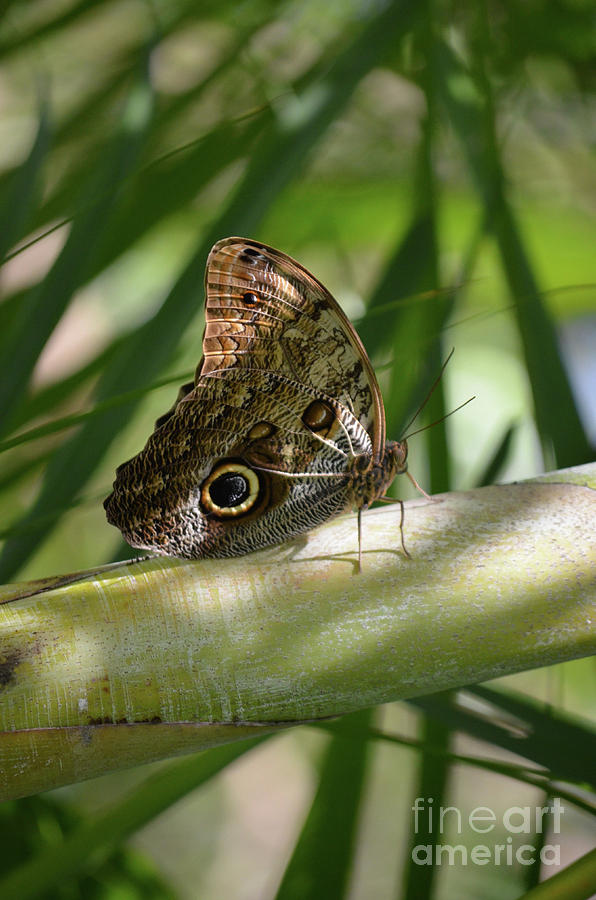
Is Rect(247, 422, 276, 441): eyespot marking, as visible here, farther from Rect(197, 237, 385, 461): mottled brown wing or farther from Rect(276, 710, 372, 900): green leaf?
Rect(276, 710, 372, 900): green leaf

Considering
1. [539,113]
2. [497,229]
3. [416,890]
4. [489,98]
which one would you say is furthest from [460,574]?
[539,113]

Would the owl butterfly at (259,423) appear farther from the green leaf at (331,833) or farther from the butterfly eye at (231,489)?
the green leaf at (331,833)

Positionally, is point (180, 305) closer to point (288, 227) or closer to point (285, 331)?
point (285, 331)

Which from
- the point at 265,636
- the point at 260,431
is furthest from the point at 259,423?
the point at 265,636

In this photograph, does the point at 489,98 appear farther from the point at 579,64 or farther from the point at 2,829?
the point at 2,829

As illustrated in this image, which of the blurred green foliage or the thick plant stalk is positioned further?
the blurred green foliage

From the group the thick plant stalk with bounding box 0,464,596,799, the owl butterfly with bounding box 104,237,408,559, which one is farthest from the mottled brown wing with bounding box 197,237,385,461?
the thick plant stalk with bounding box 0,464,596,799
